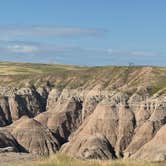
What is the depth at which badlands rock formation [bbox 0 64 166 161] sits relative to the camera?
365 ft

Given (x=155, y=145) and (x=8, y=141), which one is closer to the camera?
(x=155, y=145)

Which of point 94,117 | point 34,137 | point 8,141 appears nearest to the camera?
point 8,141

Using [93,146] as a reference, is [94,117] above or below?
above

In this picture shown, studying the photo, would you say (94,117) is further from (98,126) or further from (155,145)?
(155,145)

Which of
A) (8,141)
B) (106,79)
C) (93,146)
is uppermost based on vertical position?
(106,79)

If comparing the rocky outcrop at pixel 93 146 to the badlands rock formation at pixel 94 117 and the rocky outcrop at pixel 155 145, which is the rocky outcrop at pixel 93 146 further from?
the rocky outcrop at pixel 155 145

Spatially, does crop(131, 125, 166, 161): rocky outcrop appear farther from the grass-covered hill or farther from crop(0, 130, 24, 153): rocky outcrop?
the grass-covered hill

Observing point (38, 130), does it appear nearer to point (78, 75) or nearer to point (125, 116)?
point (125, 116)

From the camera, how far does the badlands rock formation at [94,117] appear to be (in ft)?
365

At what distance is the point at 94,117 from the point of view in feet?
422

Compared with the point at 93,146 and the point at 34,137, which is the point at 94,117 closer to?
the point at 34,137

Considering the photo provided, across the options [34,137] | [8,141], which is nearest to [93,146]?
[8,141]

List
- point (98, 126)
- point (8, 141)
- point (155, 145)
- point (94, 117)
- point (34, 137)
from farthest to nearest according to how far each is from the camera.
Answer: point (94, 117)
point (98, 126)
point (34, 137)
point (8, 141)
point (155, 145)

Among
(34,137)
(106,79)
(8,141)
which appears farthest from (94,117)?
(106,79)
